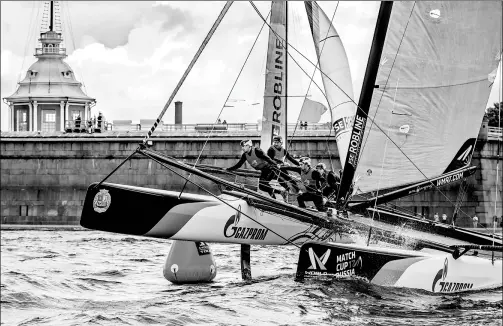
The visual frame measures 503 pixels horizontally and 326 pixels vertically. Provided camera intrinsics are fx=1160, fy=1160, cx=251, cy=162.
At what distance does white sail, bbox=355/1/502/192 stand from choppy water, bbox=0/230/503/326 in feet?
10.1

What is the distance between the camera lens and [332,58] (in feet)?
86.3

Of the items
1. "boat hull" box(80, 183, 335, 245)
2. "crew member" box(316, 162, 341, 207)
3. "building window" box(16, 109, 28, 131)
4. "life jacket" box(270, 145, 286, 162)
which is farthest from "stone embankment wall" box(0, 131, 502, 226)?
"boat hull" box(80, 183, 335, 245)

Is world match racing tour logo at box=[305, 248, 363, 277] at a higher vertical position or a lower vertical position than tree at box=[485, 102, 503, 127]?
lower

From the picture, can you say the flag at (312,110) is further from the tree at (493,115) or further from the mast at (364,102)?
the tree at (493,115)

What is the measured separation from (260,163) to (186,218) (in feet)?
7.27

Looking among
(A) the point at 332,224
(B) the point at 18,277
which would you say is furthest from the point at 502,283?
(B) the point at 18,277

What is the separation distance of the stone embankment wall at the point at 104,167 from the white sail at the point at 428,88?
2370 cm

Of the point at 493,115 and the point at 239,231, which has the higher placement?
the point at 493,115

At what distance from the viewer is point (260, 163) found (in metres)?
22.2

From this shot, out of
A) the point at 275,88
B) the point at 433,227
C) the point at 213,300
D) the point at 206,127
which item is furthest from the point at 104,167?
the point at 213,300

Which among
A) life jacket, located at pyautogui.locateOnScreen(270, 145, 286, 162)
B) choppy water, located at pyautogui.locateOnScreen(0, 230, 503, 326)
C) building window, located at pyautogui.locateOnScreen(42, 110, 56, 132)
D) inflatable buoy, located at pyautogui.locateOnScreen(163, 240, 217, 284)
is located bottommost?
choppy water, located at pyautogui.locateOnScreen(0, 230, 503, 326)

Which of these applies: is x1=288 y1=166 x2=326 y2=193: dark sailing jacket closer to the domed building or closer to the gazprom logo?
the gazprom logo

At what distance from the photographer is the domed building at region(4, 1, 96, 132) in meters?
62.2

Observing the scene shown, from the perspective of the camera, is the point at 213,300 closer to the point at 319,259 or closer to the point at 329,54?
the point at 319,259
